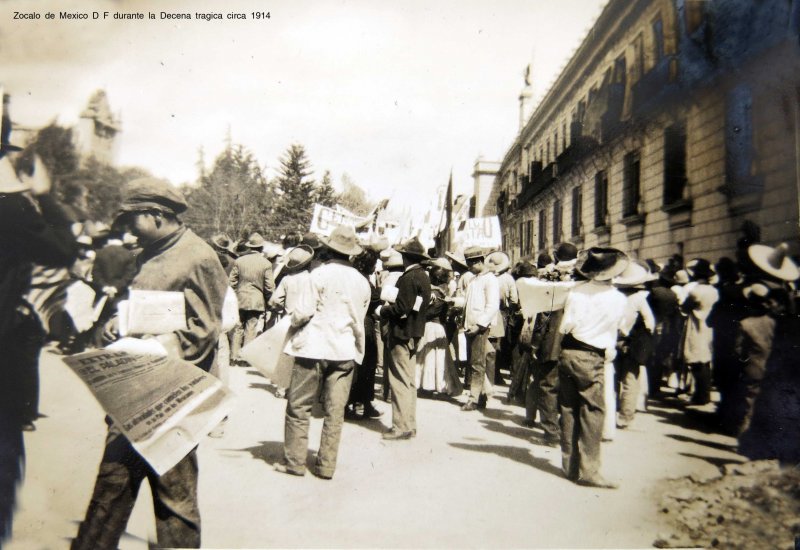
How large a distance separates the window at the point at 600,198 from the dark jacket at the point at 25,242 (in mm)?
3408

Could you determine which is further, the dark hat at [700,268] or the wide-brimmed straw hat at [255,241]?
the wide-brimmed straw hat at [255,241]

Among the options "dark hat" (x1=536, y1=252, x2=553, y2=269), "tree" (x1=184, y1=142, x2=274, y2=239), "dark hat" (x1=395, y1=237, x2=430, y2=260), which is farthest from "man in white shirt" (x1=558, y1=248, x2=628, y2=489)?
"dark hat" (x1=536, y1=252, x2=553, y2=269)

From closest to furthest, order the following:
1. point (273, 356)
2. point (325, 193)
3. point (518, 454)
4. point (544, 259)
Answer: point (273, 356), point (518, 454), point (325, 193), point (544, 259)

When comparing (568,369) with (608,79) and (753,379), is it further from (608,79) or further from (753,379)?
(608,79)

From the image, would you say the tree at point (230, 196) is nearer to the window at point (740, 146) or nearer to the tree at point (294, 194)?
the tree at point (294, 194)

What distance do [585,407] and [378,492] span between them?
151cm

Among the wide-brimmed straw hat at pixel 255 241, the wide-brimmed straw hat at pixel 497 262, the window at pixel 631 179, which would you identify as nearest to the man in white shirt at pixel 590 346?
the window at pixel 631 179

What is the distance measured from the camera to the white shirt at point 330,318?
3955mm

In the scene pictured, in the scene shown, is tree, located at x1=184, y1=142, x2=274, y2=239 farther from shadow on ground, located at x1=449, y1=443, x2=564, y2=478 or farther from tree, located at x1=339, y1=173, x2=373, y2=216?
shadow on ground, located at x1=449, y1=443, x2=564, y2=478

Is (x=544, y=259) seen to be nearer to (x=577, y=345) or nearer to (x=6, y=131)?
(x=577, y=345)

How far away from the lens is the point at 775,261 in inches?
129

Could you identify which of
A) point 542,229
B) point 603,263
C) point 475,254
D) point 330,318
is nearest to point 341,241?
point 330,318

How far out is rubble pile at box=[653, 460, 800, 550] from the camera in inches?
122

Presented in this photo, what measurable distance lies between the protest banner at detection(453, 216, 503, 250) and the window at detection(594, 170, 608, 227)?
4.29m
